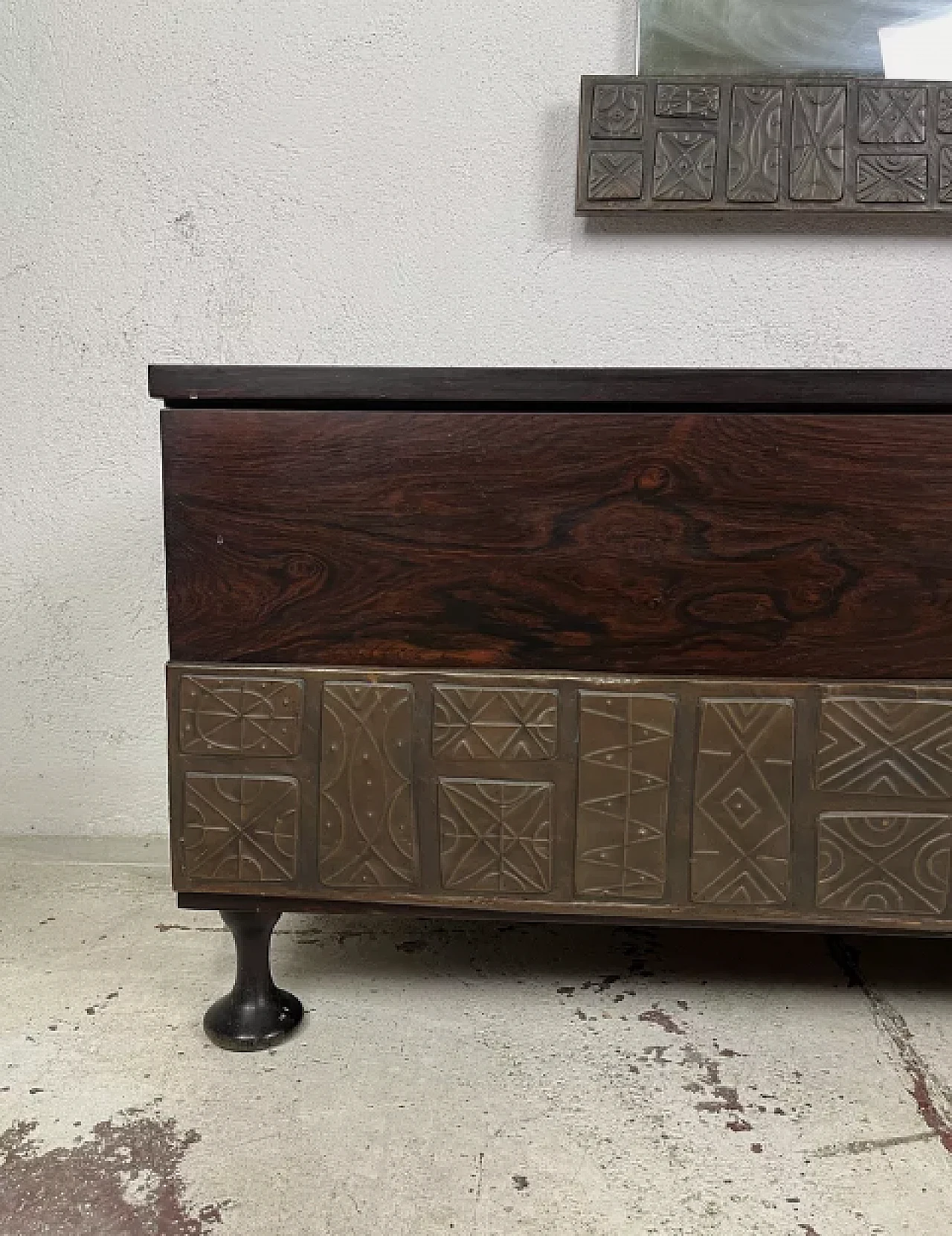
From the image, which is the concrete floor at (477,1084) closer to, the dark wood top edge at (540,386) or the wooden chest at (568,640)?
the wooden chest at (568,640)

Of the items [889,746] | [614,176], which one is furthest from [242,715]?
[614,176]

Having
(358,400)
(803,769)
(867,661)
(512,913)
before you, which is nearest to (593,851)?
(512,913)

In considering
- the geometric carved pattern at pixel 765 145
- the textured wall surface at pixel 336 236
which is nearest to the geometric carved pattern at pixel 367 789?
the textured wall surface at pixel 336 236

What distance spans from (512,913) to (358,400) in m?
0.57

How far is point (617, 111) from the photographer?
1.52m

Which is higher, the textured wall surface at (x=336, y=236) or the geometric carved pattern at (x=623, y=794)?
the textured wall surface at (x=336, y=236)

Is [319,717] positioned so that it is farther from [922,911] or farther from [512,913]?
[922,911]

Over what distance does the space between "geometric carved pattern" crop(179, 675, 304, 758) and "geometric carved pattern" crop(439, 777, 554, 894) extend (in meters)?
0.18

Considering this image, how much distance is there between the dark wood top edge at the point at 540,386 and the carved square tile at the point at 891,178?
2.08 feet

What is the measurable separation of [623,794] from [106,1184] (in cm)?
61

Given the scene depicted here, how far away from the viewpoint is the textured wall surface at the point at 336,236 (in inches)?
61.7

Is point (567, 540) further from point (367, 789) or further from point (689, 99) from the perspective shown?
point (689, 99)

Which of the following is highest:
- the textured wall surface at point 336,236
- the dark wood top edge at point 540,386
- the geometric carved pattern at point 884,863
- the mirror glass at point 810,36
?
the mirror glass at point 810,36

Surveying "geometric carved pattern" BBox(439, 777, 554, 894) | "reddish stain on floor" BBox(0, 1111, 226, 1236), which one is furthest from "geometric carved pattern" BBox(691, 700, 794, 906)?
"reddish stain on floor" BBox(0, 1111, 226, 1236)
